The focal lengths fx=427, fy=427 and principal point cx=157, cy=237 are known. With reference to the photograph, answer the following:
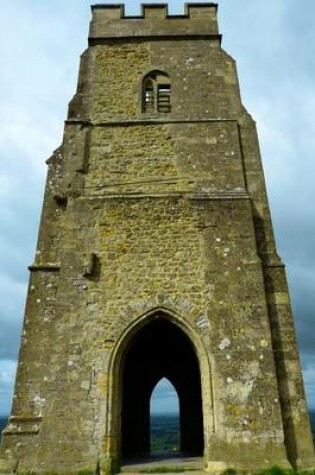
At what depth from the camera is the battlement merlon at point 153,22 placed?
12.7 meters

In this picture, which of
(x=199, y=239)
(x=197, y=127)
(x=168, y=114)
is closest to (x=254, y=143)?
(x=197, y=127)

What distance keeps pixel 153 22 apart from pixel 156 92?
277cm

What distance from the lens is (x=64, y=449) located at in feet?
25.2

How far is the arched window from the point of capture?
1166 cm

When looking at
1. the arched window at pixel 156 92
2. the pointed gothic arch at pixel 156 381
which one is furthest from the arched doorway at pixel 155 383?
the arched window at pixel 156 92

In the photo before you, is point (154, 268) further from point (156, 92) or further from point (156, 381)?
point (156, 381)

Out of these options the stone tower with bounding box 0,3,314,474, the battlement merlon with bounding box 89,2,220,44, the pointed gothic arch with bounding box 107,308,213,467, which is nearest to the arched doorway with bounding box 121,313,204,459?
the pointed gothic arch with bounding box 107,308,213,467

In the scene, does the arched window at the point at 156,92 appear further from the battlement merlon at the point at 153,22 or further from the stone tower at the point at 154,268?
the battlement merlon at the point at 153,22

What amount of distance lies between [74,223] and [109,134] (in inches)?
110

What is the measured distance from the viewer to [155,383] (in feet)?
48.4

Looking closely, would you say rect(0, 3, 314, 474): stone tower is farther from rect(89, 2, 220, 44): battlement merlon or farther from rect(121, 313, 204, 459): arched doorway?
rect(121, 313, 204, 459): arched doorway

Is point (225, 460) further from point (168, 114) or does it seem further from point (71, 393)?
point (168, 114)

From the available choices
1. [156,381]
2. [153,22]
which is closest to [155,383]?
[156,381]

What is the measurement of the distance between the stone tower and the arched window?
5 centimetres
